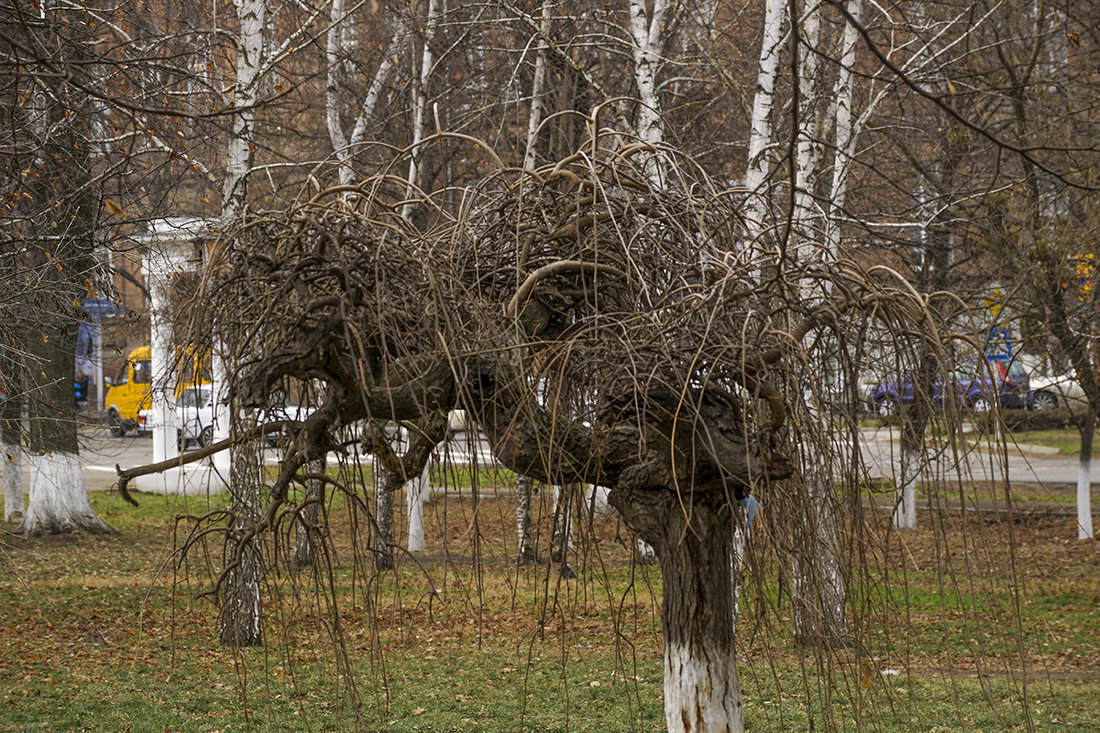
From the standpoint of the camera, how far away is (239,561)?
3.83m

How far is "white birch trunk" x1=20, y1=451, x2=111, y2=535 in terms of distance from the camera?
15.5 m

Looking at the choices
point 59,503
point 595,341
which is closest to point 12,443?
point 595,341

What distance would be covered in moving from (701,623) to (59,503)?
1339cm

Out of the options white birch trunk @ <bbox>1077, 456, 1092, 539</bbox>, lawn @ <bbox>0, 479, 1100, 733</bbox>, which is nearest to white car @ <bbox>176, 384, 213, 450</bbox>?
lawn @ <bbox>0, 479, 1100, 733</bbox>

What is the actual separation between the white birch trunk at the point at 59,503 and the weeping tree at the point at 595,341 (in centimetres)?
1265

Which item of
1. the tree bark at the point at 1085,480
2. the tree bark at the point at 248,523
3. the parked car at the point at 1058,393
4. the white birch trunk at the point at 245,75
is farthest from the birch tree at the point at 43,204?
the tree bark at the point at 1085,480

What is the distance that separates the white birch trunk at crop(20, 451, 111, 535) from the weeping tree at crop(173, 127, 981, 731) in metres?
12.7

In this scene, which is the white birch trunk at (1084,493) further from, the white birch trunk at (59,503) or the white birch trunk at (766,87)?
the white birch trunk at (59,503)

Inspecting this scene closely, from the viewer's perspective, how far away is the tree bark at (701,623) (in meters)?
4.46

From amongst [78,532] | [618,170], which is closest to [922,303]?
[618,170]

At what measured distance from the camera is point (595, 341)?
383 centimetres

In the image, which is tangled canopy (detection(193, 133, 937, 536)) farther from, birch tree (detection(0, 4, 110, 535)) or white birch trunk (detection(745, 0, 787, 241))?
white birch trunk (detection(745, 0, 787, 241))

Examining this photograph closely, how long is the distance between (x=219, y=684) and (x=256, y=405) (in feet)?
18.3

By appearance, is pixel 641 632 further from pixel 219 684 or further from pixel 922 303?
pixel 922 303
